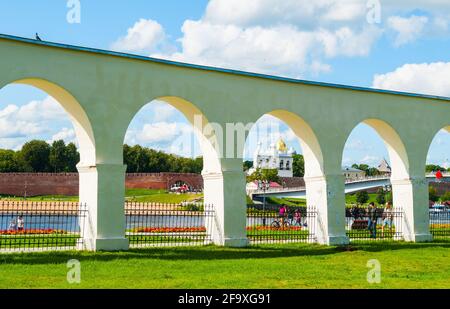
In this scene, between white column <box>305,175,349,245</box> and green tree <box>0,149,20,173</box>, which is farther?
green tree <box>0,149,20,173</box>

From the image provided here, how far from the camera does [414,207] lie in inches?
710

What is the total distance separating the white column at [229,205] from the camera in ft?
48.0

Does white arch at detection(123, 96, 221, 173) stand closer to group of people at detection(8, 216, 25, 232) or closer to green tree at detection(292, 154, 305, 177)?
group of people at detection(8, 216, 25, 232)

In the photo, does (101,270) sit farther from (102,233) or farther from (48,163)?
(48,163)

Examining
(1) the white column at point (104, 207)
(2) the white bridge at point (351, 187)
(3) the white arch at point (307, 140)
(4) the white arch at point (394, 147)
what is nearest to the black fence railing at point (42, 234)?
(1) the white column at point (104, 207)

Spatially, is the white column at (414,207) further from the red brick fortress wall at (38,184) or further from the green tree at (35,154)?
the green tree at (35,154)

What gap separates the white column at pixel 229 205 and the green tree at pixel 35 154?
5723 centimetres

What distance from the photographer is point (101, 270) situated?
33.2ft

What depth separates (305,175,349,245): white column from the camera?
16234 mm

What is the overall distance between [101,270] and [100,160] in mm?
3468

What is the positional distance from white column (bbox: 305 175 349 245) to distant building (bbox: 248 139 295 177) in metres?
88.1

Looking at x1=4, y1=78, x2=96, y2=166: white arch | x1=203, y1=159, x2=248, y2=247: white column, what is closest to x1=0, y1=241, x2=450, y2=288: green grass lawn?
x1=203, y1=159, x2=248, y2=247: white column

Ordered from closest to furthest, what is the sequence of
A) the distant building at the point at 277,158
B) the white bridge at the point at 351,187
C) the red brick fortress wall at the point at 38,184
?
the red brick fortress wall at the point at 38,184 < the white bridge at the point at 351,187 < the distant building at the point at 277,158
